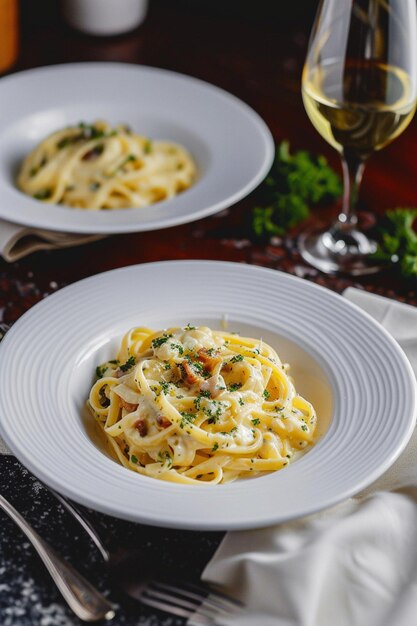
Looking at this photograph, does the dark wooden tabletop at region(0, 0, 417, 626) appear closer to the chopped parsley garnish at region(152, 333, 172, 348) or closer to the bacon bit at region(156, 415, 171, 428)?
the bacon bit at region(156, 415, 171, 428)

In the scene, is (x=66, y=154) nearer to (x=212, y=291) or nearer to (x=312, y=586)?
(x=212, y=291)

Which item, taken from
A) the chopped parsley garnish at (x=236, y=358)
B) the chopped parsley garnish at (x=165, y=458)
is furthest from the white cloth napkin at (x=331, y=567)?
the chopped parsley garnish at (x=236, y=358)

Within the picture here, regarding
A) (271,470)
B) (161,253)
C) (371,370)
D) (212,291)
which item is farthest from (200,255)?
(271,470)

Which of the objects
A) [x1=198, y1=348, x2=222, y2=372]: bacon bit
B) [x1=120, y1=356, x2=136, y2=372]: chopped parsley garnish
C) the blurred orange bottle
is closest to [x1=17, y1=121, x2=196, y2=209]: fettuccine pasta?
the blurred orange bottle

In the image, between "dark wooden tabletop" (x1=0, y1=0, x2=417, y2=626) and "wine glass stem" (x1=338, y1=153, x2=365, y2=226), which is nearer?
"dark wooden tabletop" (x1=0, y1=0, x2=417, y2=626)

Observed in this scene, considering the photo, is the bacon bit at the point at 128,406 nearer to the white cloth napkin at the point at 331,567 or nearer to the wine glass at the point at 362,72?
the white cloth napkin at the point at 331,567

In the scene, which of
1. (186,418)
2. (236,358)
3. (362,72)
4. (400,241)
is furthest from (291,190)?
(186,418)
